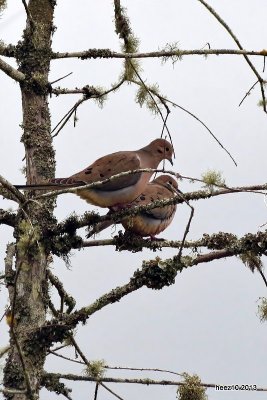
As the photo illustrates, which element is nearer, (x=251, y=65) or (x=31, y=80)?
(x=251, y=65)

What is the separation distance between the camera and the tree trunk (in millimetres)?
6602

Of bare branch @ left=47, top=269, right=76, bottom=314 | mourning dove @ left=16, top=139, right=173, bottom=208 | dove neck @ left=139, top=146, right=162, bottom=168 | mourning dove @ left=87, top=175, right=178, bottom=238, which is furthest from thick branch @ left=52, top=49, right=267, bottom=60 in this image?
bare branch @ left=47, top=269, right=76, bottom=314

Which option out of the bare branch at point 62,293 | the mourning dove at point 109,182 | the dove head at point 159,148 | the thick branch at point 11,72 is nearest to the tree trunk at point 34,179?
the thick branch at point 11,72

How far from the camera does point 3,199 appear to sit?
767 centimetres

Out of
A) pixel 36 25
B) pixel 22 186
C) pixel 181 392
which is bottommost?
pixel 181 392

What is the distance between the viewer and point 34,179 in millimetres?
7367

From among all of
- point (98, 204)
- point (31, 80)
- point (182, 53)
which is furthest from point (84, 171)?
point (182, 53)

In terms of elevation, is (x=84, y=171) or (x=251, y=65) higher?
(x=251, y=65)

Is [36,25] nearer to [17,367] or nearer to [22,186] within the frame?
[22,186]

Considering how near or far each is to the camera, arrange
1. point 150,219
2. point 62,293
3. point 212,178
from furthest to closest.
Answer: point 62,293
point 150,219
point 212,178

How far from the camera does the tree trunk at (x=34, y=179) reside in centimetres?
660

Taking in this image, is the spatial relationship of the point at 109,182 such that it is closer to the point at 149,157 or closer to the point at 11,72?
the point at 11,72

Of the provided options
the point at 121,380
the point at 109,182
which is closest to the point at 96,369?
the point at 121,380

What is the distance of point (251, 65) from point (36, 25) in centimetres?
198
